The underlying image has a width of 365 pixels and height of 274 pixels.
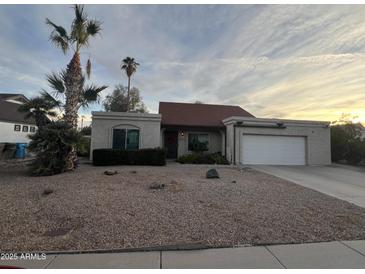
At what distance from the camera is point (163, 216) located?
197 inches

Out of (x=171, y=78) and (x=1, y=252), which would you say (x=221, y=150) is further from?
(x=1, y=252)

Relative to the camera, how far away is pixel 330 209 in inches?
230

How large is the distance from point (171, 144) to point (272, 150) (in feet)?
25.4

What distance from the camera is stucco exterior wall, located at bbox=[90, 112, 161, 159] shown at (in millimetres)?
15258

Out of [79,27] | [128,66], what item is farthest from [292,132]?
[128,66]

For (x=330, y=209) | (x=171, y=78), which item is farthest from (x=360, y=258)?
(x=171, y=78)

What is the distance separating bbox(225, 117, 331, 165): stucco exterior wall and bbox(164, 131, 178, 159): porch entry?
4.43 meters

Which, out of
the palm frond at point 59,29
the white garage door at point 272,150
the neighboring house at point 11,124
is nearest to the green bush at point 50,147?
the palm frond at point 59,29

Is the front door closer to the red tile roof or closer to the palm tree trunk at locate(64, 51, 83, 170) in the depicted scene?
the red tile roof

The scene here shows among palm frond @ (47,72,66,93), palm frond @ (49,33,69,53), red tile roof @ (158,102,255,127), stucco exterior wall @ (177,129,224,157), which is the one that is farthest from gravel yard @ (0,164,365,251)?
red tile roof @ (158,102,255,127)

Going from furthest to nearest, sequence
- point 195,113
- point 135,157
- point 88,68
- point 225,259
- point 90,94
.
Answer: point 195,113
point 135,157
point 88,68
point 90,94
point 225,259

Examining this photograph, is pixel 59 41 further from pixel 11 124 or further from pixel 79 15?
pixel 11 124

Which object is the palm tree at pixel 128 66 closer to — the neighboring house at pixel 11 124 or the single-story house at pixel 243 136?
the neighboring house at pixel 11 124

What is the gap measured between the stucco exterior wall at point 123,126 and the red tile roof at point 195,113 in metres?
2.02
